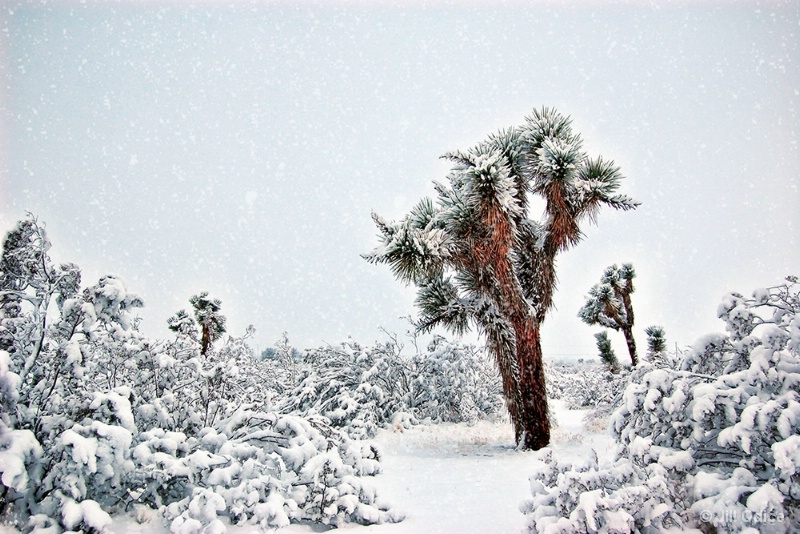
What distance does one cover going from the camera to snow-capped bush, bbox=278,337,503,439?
12.9 metres

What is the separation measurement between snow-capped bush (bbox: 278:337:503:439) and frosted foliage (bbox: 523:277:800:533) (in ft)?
29.7

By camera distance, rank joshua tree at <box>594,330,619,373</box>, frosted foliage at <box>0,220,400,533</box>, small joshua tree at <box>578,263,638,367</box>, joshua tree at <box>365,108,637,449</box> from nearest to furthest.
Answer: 1. frosted foliage at <box>0,220,400,533</box>
2. joshua tree at <box>365,108,637,449</box>
3. small joshua tree at <box>578,263,638,367</box>
4. joshua tree at <box>594,330,619,373</box>

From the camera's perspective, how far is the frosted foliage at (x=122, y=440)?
11.5ft

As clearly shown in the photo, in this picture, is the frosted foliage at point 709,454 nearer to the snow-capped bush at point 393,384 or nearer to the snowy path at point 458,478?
the snowy path at point 458,478

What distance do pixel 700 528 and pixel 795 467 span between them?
876 mm

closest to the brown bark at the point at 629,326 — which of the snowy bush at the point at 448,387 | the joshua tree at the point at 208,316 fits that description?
the snowy bush at the point at 448,387

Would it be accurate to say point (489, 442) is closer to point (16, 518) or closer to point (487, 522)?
point (487, 522)

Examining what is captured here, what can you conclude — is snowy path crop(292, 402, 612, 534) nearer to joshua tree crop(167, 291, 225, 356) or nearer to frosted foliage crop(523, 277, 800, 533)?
frosted foliage crop(523, 277, 800, 533)

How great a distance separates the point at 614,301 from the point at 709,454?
18.3 m

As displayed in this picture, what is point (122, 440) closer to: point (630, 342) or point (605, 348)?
point (630, 342)

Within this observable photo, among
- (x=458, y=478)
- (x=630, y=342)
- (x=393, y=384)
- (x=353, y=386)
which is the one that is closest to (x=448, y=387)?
(x=393, y=384)

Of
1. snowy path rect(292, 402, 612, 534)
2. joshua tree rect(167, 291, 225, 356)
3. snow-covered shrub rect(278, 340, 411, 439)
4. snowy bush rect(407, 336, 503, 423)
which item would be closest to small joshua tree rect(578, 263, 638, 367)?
snowy bush rect(407, 336, 503, 423)

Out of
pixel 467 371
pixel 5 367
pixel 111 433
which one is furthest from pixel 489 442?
pixel 5 367

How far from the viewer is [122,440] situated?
3.68m
